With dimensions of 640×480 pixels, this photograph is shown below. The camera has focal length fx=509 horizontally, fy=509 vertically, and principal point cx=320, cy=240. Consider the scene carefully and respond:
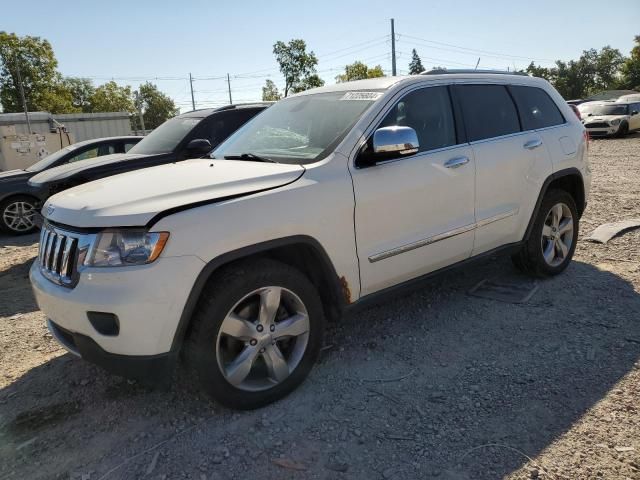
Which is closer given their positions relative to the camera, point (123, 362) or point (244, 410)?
point (123, 362)

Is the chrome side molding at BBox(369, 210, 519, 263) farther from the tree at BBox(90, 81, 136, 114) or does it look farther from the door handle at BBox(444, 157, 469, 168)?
the tree at BBox(90, 81, 136, 114)

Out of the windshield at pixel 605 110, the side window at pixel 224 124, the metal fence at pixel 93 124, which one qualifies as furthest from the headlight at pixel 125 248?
the metal fence at pixel 93 124

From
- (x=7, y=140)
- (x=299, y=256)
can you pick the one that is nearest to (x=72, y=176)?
(x=299, y=256)

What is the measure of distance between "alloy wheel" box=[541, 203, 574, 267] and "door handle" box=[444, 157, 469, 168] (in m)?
1.30

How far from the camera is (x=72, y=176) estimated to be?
6473 mm

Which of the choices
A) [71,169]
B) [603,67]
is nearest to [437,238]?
[71,169]

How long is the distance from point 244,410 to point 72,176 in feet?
16.1

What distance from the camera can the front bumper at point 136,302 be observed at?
2.39 metres

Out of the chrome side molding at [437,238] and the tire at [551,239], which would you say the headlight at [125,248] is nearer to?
the chrome side molding at [437,238]

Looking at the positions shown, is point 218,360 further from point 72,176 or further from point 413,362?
point 72,176

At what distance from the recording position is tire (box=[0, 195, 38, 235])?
8.20 metres

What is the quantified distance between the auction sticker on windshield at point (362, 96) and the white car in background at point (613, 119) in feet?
65.9

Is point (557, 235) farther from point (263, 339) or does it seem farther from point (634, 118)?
point (634, 118)

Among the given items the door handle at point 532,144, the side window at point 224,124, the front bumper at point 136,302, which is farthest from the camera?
the side window at point 224,124
